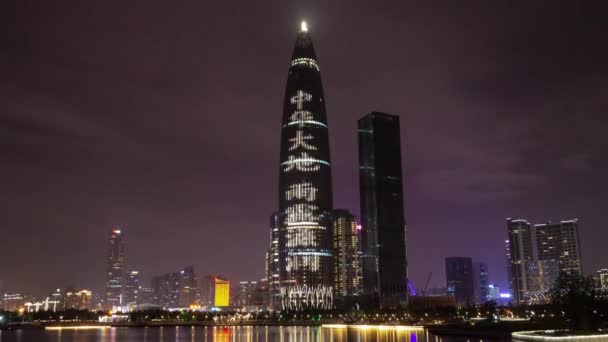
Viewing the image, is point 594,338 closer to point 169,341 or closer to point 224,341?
point 224,341

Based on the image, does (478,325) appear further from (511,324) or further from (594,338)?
(594,338)

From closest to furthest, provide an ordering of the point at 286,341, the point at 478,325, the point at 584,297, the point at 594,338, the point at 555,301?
the point at 594,338
the point at 584,297
the point at 555,301
the point at 286,341
the point at 478,325

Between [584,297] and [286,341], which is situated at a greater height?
[584,297]

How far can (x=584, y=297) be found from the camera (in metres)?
108

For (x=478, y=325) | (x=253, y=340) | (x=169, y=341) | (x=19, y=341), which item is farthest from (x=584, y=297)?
(x=19, y=341)

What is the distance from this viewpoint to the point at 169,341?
15675cm

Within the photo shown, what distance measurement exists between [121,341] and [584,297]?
361 feet

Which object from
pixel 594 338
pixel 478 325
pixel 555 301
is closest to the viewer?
pixel 594 338

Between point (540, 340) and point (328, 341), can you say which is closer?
point (540, 340)

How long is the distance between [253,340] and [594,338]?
85362 millimetres

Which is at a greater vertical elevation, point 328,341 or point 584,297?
point 584,297

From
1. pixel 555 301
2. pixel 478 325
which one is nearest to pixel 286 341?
pixel 478 325

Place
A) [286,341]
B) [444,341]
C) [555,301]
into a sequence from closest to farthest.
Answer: [444,341] → [555,301] → [286,341]

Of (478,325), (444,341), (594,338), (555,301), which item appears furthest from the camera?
(478,325)
